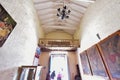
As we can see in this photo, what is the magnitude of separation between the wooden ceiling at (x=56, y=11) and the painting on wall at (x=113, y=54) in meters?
1.87

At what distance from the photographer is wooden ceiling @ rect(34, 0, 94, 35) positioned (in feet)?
12.8

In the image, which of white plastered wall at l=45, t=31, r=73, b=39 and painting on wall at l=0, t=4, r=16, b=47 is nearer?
painting on wall at l=0, t=4, r=16, b=47

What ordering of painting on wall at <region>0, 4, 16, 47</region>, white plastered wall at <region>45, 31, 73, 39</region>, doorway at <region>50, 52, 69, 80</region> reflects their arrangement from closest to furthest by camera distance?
painting on wall at <region>0, 4, 16, 47</region> → doorway at <region>50, 52, 69, 80</region> → white plastered wall at <region>45, 31, 73, 39</region>

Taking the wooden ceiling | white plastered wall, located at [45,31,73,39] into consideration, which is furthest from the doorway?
the wooden ceiling

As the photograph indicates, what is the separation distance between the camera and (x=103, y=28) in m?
2.57

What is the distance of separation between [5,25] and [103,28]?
240 centimetres

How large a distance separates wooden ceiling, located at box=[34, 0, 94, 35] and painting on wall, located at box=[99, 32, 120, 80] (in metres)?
1.87

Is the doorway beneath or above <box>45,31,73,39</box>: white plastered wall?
beneath

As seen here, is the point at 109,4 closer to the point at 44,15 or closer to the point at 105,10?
the point at 105,10

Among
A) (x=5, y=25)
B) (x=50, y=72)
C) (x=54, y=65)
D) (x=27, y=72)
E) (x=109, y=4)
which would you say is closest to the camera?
(x=5, y=25)

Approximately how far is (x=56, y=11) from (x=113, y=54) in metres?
3.39

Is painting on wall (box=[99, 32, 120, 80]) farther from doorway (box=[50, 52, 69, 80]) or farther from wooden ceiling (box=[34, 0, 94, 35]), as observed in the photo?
doorway (box=[50, 52, 69, 80])

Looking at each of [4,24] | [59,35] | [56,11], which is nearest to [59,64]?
[59,35]

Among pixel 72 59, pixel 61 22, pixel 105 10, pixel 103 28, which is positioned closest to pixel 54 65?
pixel 72 59
